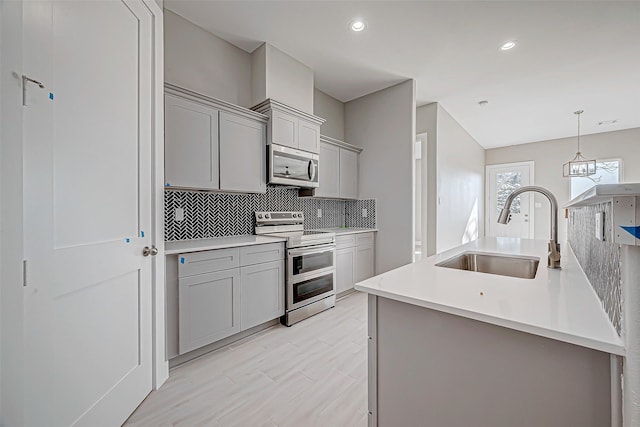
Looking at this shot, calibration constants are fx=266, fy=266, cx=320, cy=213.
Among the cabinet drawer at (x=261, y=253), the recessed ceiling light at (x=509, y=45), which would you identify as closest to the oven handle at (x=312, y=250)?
the cabinet drawer at (x=261, y=253)

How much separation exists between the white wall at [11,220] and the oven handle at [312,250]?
71.7 inches

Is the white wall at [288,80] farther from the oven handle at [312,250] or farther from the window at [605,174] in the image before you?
the window at [605,174]

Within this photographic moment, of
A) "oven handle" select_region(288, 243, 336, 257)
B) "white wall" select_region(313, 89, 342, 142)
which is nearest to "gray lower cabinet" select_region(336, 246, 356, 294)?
"oven handle" select_region(288, 243, 336, 257)

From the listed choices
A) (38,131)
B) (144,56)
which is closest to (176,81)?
(144,56)

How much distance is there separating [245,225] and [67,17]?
2007 millimetres

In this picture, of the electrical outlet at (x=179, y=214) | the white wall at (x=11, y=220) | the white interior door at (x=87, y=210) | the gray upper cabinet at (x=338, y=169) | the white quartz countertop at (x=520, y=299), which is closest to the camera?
the white quartz countertop at (x=520, y=299)

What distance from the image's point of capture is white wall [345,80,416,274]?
11.5 feet

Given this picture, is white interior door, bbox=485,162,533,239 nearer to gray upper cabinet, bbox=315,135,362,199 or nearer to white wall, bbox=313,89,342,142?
gray upper cabinet, bbox=315,135,362,199

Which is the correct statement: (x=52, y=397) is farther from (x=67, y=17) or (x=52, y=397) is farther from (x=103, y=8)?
(x=103, y=8)

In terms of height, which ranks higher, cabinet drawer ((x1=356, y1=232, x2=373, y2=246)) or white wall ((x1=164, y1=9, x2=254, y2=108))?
white wall ((x1=164, y1=9, x2=254, y2=108))

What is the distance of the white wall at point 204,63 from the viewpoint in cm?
239

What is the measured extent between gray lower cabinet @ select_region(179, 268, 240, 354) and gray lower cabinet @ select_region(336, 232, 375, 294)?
56.3 inches

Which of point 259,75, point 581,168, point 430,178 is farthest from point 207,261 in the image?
point 581,168

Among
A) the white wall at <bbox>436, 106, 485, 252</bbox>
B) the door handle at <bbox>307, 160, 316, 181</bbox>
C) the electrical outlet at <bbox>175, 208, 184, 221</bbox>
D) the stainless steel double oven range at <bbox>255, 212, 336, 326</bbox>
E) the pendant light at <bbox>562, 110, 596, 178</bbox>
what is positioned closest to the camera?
the electrical outlet at <bbox>175, 208, 184, 221</bbox>
